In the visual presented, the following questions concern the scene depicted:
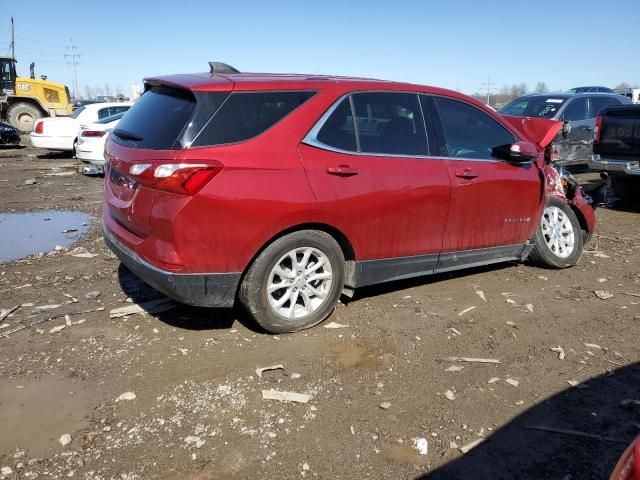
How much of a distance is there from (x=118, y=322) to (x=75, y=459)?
5.39 ft

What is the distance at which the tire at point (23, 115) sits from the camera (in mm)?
24375

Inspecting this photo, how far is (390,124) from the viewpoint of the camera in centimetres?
425

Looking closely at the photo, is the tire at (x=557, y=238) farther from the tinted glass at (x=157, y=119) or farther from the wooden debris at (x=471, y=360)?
the tinted glass at (x=157, y=119)

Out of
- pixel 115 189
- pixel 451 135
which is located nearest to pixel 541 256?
pixel 451 135

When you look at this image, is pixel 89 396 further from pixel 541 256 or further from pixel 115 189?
pixel 541 256

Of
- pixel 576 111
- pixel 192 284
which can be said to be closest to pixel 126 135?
pixel 192 284

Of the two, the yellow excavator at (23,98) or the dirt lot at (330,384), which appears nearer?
the dirt lot at (330,384)

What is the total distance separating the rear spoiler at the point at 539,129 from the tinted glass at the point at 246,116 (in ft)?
9.04

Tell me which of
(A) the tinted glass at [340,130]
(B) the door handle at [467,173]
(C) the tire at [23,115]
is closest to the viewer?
(A) the tinted glass at [340,130]

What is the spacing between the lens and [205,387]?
10.8 feet

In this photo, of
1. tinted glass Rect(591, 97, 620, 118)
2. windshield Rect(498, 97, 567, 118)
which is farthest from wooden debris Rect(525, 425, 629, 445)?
tinted glass Rect(591, 97, 620, 118)

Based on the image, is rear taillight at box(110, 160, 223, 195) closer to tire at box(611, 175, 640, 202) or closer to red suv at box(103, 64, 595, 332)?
red suv at box(103, 64, 595, 332)

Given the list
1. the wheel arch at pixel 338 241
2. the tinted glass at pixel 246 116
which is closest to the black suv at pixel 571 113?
the wheel arch at pixel 338 241

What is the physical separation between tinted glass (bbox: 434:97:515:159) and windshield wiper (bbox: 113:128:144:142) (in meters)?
2.44
